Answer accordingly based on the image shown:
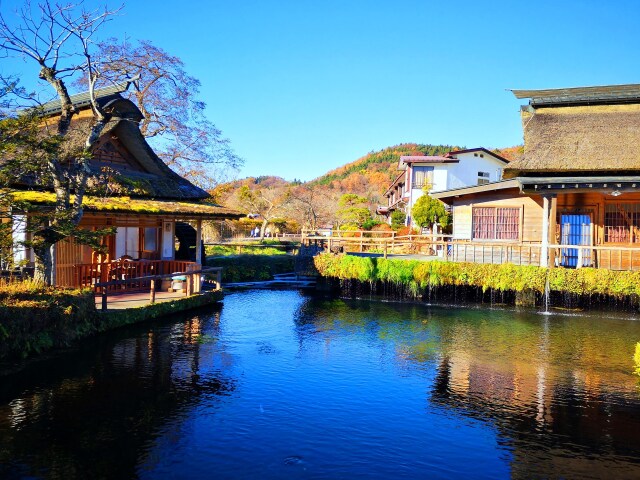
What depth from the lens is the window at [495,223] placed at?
22.0 metres

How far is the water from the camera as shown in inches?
280

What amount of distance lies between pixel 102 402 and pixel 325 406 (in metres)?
3.81

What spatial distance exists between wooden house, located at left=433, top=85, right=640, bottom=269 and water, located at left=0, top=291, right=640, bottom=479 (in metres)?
5.46

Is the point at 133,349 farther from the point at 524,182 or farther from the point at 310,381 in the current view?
the point at 524,182

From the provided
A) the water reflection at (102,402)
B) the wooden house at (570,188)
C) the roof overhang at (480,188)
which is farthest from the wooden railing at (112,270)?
the wooden house at (570,188)

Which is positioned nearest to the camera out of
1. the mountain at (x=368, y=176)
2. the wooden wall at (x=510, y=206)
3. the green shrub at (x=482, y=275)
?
the green shrub at (x=482, y=275)

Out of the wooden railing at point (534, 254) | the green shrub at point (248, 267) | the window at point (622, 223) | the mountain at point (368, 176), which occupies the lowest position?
the green shrub at point (248, 267)

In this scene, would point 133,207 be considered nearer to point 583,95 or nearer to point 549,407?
point 549,407

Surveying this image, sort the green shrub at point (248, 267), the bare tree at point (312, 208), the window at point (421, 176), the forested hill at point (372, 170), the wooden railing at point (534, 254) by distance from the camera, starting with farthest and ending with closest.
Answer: the forested hill at point (372, 170), the bare tree at point (312, 208), the window at point (421, 176), the green shrub at point (248, 267), the wooden railing at point (534, 254)

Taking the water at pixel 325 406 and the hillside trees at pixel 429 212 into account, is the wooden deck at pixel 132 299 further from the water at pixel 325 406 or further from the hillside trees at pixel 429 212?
the hillside trees at pixel 429 212

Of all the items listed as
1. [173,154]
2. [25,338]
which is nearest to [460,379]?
[25,338]

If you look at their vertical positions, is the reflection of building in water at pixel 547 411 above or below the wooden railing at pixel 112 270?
below

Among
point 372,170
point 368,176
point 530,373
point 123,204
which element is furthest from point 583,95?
point 372,170

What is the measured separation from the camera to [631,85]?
73.8 ft
